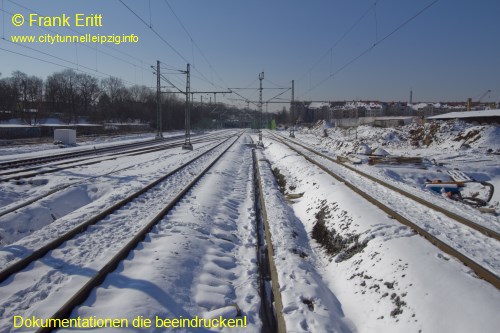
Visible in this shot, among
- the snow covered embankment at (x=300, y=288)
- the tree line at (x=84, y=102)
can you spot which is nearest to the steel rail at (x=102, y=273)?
the snow covered embankment at (x=300, y=288)

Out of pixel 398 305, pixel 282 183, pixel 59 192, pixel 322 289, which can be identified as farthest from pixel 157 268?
pixel 282 183

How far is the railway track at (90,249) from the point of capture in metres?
5.91

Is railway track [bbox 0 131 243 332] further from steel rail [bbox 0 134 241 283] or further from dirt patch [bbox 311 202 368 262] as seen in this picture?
dirt patch [bbox 311 202 368 262]

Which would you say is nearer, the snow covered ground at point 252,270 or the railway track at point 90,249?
the snow covered ground at point 252,270

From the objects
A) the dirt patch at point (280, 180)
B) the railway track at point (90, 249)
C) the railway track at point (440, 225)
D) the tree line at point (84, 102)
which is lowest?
the dirt patch at point (280, 180)

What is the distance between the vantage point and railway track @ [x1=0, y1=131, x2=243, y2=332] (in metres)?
5.91

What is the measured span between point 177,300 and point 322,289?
8.11 feet

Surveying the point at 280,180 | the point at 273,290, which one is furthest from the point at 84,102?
the point at 273,290

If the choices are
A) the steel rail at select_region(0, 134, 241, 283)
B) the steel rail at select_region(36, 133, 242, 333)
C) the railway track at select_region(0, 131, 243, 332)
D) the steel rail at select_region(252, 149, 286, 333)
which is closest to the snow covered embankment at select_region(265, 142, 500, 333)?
the steel rail at select_region(252, 149, 286, 333)

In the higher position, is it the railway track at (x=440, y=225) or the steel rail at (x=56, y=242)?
the railway track at (x=440, y=225)

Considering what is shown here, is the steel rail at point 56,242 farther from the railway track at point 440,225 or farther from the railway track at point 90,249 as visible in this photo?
the railway track at point 440,225

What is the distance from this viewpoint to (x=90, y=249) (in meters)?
7.85

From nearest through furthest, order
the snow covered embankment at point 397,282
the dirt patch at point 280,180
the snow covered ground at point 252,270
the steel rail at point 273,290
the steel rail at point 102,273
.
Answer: the snow covered embankment at point 397,282, the steel rail at point 102,273, the snow covered ground at point 252,270, the steel rail at point 273,290, the dirt patch at point 280,180

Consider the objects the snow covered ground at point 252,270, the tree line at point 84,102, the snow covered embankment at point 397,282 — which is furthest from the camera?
the tree line at point 84,102
